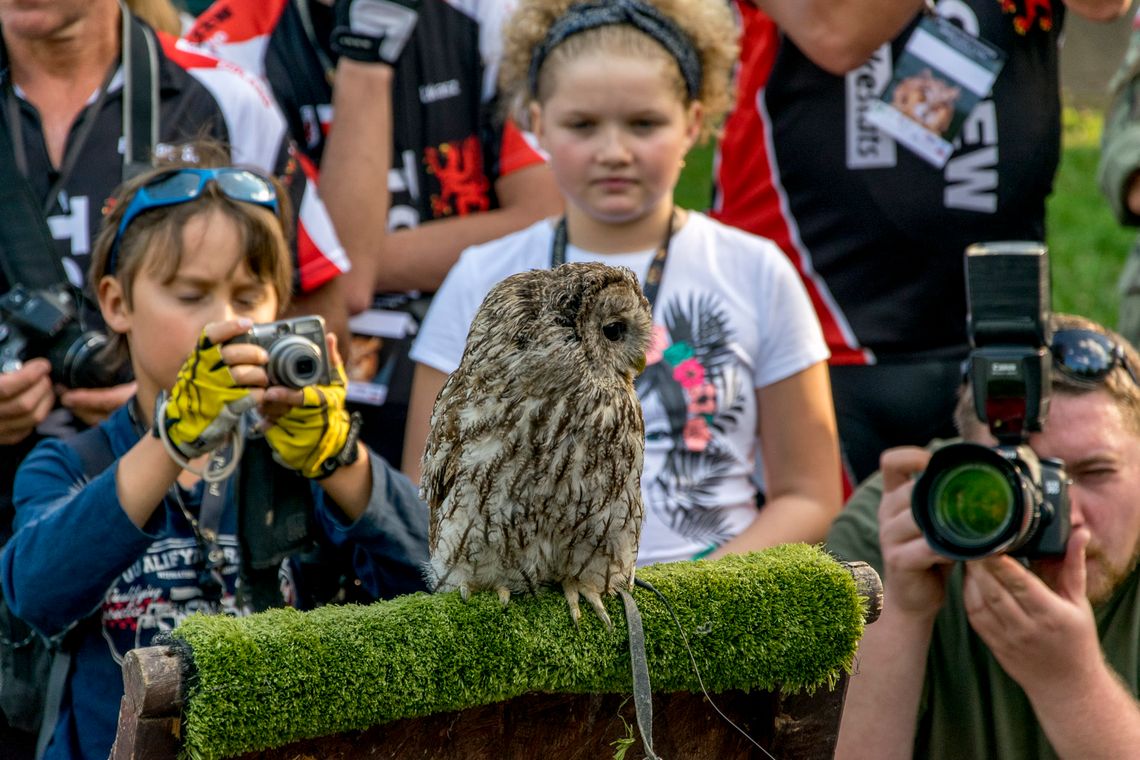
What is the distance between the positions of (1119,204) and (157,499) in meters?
2.52

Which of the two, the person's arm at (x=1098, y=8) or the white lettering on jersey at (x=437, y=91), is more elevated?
the person's arm at (x=1098, y=8)

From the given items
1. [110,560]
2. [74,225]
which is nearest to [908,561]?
[110,560]

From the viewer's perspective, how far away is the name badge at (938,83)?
3145 millimetres

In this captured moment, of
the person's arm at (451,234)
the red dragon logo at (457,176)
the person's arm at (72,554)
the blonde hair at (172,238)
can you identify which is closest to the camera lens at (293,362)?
the person's arm at (72,554)

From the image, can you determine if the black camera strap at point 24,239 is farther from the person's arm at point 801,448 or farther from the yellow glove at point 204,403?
the person's arm at point 801,448

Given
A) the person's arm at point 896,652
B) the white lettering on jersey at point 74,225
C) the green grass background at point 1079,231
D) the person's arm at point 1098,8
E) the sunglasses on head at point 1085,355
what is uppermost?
the person's arm at point 1098,8

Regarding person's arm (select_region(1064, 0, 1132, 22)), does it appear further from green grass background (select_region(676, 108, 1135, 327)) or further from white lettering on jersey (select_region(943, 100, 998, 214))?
green grass background (select_region(676, 108, 1135, 327))

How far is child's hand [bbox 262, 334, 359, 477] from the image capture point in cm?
206

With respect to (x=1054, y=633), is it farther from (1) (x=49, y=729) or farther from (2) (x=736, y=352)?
(1) (x=49, y=729)

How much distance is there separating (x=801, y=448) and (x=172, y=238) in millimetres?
1331

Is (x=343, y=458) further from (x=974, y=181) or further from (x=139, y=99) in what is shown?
(x=974, y=181)

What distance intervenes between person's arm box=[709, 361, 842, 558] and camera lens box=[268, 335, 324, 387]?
43.0 inches

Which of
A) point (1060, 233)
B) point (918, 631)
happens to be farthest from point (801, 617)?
point (1060, 233)

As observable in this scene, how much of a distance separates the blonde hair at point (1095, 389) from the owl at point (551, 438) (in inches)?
37.6
